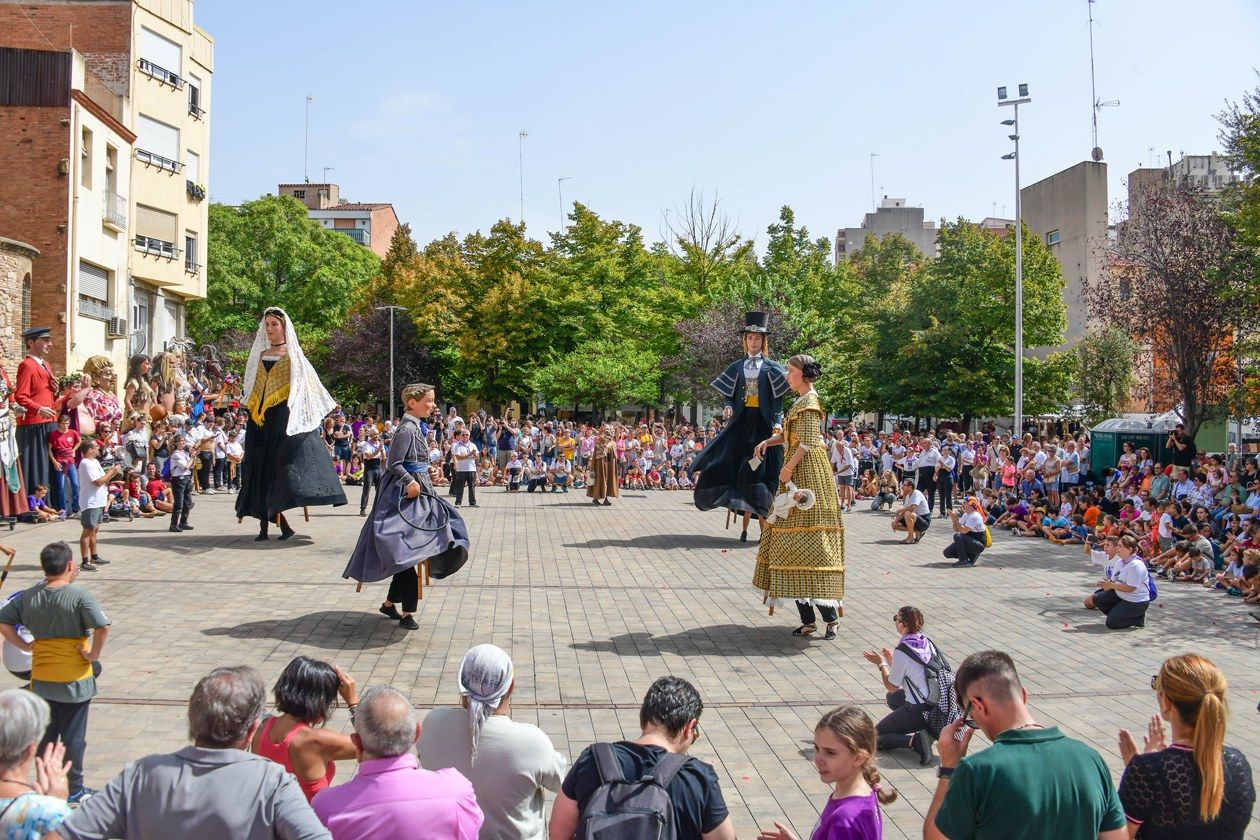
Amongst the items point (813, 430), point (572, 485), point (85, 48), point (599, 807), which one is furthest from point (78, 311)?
point (599, 807)

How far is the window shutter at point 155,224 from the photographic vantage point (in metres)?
31.8

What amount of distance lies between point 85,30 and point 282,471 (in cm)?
2441

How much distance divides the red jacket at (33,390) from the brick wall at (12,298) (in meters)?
8.40

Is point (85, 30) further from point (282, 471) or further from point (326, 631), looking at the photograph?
point (326, 631)

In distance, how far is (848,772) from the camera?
376 centimetres

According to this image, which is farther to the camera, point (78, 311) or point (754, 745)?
point (78, 311)

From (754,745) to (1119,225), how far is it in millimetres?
23184

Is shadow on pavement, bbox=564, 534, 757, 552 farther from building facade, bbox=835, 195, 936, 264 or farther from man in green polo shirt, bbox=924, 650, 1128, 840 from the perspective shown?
building facade, bbox=835, 195, 936, 264

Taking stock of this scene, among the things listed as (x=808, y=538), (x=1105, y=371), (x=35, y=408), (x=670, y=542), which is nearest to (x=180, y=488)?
(x=35, y=408)

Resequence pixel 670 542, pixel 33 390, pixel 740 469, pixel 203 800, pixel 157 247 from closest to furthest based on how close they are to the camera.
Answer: pixel 203 800 → pixel 740 469 → pixel 33 390 → pixel 670 542 → pixel 157 247

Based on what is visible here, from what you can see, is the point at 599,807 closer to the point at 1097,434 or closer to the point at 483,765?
the point at 483,765

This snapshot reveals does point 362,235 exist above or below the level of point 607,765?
above

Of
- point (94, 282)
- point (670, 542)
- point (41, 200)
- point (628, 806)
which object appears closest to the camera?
point (628, 806)

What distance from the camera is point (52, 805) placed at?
333 cm
